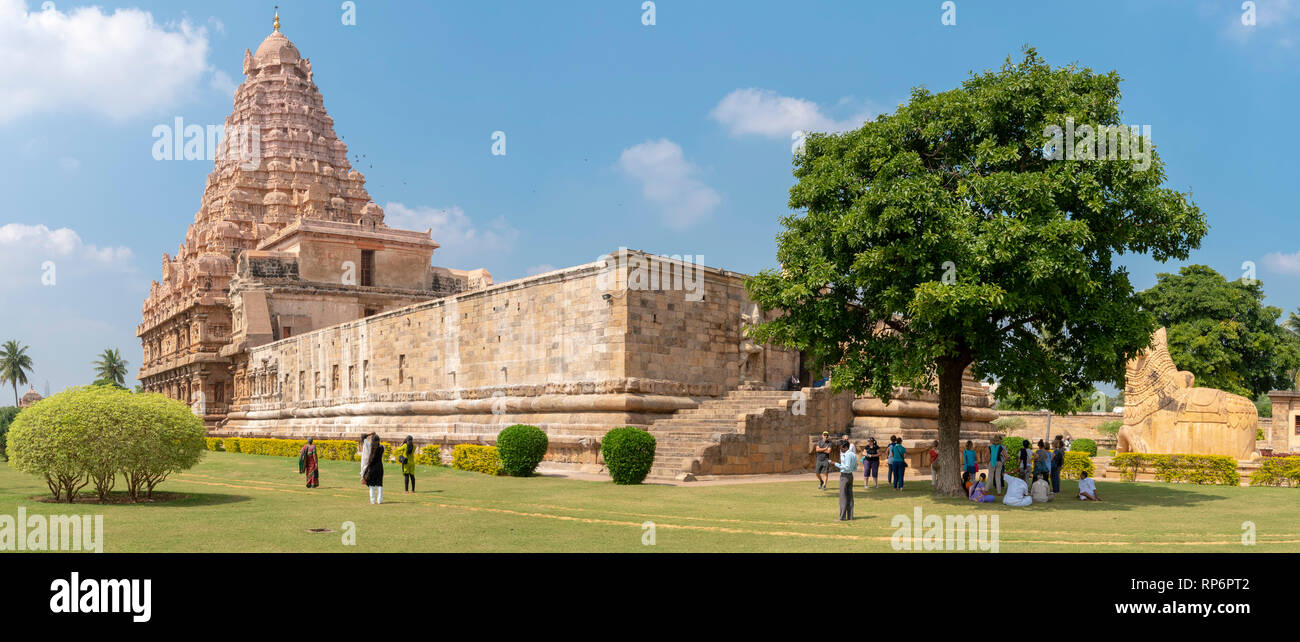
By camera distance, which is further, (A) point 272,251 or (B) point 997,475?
(A) point 272,251

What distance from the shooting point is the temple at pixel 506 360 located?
72.1ft

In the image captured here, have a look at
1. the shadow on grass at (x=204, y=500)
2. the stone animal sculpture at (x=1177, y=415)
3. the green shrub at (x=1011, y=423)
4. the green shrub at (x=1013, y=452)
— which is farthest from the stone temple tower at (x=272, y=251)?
the stone animal sculpture at (x=1177, y=415)

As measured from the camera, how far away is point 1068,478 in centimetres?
2262

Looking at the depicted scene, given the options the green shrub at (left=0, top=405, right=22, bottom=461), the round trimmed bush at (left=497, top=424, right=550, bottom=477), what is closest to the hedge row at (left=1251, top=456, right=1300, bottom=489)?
the round trimmed bush at (left=497, top=424, right=550, bottom=477)

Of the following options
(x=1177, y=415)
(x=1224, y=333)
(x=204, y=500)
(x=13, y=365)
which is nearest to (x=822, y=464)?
→ (x=204, y=500)

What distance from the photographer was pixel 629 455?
59.7ft

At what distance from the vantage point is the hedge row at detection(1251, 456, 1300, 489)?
66.5 ft

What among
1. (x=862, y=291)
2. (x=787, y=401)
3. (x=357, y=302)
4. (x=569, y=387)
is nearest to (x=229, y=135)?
(x=357, y=302)

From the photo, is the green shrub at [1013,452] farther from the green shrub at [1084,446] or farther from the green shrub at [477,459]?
the green shrub at [1084,446]

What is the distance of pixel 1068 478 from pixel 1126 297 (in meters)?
8.89

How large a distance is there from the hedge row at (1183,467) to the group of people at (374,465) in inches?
664

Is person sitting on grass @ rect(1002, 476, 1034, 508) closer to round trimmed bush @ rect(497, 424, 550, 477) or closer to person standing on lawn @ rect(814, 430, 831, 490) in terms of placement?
person standing on lawn @ rect(814, 430, 831, 490)

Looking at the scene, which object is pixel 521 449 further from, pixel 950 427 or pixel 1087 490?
pixel 1087 490

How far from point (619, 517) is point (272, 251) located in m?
39.8
